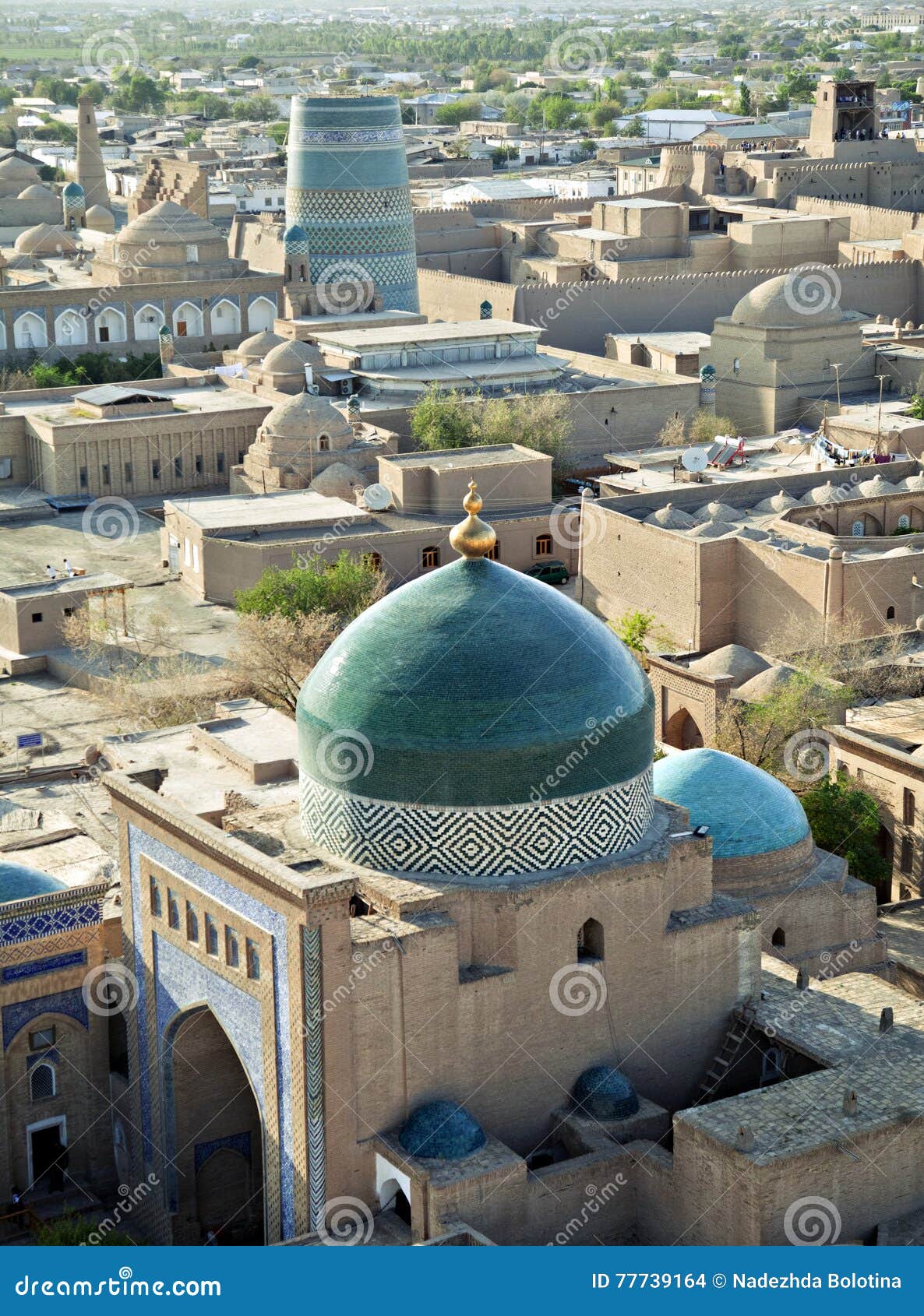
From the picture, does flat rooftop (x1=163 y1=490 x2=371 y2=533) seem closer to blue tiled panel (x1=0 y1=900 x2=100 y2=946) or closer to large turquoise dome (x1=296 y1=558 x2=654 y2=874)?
blue tiled panel (x1=0 y1=900 x2=100 y2=946)

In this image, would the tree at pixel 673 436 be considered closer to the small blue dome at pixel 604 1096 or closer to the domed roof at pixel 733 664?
the domed roof at pixel 733 664

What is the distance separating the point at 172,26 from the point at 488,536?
189300mm

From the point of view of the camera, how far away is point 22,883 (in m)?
14.7

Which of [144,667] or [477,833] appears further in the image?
[144,667]

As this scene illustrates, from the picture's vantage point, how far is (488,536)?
13.6 meters

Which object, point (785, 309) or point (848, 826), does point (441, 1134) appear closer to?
point (848, 826)

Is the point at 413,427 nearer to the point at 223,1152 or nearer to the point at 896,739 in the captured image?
the point at 896,739

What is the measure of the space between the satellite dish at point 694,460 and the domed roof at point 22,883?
618 inches

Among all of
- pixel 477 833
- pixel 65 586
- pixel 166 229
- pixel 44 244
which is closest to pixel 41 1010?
pixel 477 833

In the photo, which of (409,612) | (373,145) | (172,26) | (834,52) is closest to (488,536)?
(409,612)

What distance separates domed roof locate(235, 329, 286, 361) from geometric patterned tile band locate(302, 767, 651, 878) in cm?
2433

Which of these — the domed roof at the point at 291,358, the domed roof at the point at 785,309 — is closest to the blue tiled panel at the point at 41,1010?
the domed roof at the point at 291,358

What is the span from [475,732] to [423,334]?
23.3m

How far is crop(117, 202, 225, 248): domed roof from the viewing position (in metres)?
40.9
